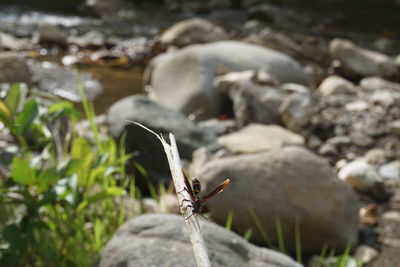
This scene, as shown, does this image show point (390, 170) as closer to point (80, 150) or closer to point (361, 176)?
point (361, 176)

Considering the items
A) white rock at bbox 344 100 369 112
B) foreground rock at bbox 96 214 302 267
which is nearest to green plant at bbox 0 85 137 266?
foreground rock at bbox 96 214 302 267

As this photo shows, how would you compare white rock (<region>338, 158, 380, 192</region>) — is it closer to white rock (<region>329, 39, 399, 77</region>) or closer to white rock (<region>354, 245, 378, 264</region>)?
white rock (<region>354, 245, 378, 264</region>)

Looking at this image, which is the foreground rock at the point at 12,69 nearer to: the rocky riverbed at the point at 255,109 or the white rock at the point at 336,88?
the rocky riverbed at the point at 255,109

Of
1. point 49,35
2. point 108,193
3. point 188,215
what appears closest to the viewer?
point 188,215

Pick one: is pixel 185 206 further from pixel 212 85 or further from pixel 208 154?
pixel 212 85

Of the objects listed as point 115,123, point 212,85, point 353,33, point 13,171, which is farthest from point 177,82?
point 353,33

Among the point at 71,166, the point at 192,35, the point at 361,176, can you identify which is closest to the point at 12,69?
the point at 192,35
